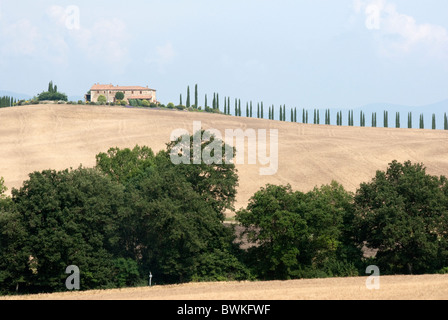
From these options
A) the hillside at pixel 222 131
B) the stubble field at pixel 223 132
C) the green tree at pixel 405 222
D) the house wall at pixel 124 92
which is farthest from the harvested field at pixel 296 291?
the house wall at pixel 124 92

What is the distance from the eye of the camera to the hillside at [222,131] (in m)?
94.8

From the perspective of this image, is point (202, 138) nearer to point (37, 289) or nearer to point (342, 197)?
point (342, 197)

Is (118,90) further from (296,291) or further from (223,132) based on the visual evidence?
(296,291)

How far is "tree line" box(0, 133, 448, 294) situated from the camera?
147ft

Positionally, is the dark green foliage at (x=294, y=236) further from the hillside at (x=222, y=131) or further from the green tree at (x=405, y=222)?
the hillside at (x=222, y=131)

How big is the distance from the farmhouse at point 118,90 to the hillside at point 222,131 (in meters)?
32.9

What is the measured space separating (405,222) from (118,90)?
14046 centimetres

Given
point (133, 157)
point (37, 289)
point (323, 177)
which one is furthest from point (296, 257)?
point (323, 177)

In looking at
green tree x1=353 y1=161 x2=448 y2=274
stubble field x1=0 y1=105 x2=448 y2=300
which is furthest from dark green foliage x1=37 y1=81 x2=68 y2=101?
green tree x1=353 y1=161 x2=448 y2=274

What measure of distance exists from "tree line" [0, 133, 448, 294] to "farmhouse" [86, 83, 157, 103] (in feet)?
413

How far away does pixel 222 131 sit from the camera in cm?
12225

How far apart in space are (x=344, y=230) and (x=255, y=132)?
7651 cm

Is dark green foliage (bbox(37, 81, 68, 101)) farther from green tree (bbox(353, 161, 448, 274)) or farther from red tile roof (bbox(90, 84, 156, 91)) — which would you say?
green tree (bbox(353, 161, 448, 274))

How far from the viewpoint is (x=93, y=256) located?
4609cm
